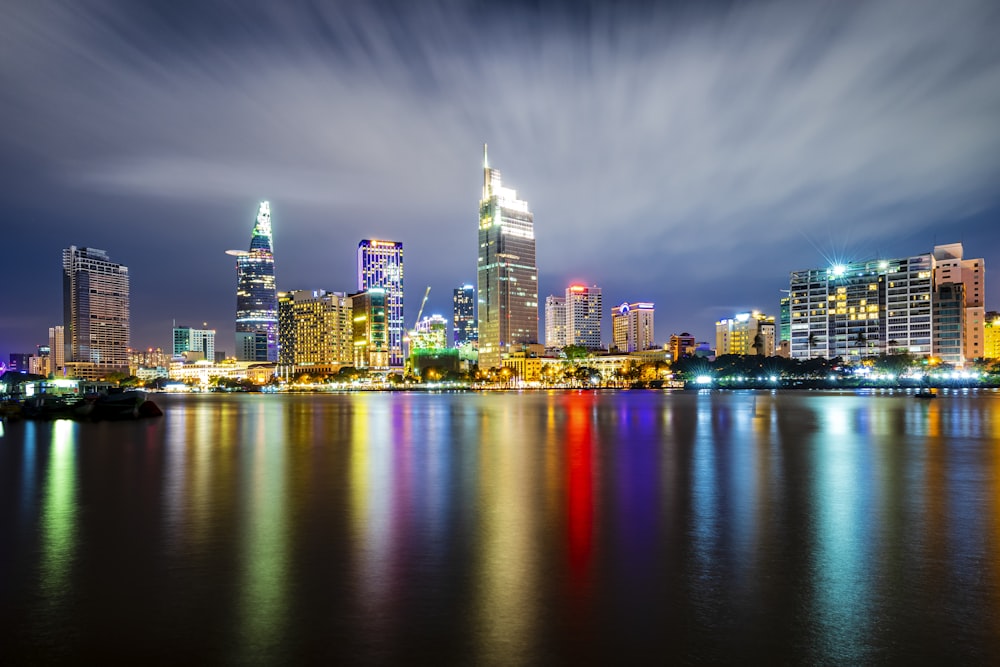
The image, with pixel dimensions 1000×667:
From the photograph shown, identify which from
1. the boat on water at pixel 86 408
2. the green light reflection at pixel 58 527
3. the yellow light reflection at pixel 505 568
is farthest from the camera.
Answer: the boat on water at pixel 86 408

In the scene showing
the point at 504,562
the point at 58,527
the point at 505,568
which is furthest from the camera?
the point at 58,527

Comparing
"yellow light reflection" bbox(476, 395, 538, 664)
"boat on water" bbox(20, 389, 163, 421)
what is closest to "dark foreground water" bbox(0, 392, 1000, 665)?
"yellow light reflection" bbox(476, 395, 538, 664)

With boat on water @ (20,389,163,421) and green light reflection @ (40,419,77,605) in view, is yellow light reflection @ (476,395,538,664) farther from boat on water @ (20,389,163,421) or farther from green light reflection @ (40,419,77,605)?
boat on water @ (20,389,163,421)

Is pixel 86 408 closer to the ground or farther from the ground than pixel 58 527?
closer to the ground

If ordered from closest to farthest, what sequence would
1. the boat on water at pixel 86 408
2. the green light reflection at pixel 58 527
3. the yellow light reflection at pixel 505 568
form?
1. the yellow light reflection at pixel 505 568
2. the green light reflection at pixel 58 527
3. the boat on water at pixel 86 408

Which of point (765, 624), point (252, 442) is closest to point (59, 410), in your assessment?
point (252, 442)

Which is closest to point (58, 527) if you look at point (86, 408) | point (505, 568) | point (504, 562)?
point (504, 562)

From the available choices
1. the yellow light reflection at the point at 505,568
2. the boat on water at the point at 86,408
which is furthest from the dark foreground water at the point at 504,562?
the boat on water at the point at 86,408

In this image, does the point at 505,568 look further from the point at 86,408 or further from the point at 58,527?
the point at 86,408

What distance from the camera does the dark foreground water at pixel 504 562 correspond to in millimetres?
9789

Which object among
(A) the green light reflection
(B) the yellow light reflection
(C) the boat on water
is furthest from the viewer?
(C) the boat on water

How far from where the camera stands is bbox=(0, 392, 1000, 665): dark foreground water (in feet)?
32.1

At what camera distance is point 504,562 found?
46.6 ft

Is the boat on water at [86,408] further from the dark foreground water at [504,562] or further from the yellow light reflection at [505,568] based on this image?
the yellow light reflection at [505,568]
